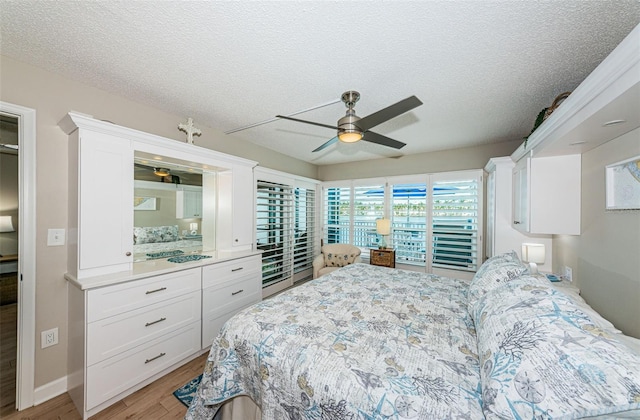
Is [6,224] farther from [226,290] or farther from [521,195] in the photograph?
[521,195]

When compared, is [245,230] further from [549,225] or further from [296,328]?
[549,225]

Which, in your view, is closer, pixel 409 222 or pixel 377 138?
pixel 377 138

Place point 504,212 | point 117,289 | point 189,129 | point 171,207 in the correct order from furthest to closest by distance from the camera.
Answer: 1. point 504,212
2. point 171,207
3. point 189,129
4. point 117,289

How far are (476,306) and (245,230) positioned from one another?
272 centimetres

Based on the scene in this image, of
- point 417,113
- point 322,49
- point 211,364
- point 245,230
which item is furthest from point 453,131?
point 211,364

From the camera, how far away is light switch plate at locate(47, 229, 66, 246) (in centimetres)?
192

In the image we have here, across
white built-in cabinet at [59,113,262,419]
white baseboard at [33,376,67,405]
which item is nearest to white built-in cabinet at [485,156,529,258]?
white built-in cabinet at [59,113,262,419]

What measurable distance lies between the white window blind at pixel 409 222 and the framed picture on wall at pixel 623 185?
8.45 feet

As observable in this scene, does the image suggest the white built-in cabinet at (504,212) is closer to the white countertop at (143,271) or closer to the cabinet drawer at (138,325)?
the white countertop at (143,271)

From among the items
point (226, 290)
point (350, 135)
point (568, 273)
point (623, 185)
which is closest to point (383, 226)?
point (568, 273)

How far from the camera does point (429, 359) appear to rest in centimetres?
118

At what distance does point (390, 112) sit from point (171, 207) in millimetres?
2589

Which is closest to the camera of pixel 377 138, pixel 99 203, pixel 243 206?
pixel 99 203

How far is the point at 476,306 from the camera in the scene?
5.19 ft
